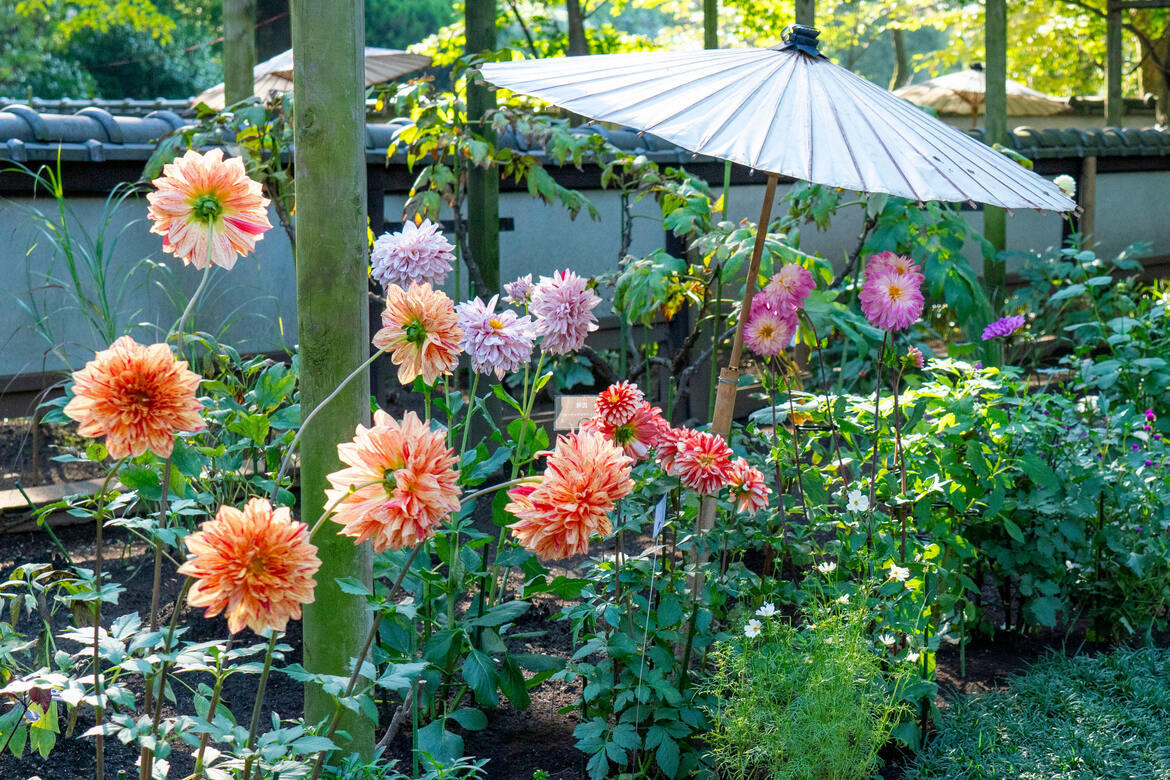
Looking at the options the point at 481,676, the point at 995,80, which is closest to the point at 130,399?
the point at 481,676

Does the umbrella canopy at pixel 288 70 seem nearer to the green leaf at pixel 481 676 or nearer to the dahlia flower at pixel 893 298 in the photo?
the dahlia flower at pixel 893 298

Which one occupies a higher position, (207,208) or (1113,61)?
(1113,61)

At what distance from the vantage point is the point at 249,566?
1237mm

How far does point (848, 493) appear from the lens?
8.59 feet

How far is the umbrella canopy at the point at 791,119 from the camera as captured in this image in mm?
1943

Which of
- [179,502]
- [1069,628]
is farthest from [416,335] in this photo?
[1069,628]

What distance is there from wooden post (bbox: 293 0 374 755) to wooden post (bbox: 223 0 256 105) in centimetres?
353

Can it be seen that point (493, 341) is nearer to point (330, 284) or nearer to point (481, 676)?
point (330, 284)

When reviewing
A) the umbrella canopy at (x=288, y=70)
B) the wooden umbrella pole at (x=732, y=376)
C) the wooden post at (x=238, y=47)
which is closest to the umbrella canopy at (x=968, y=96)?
the umbrella canopy at (x=288, y=70)

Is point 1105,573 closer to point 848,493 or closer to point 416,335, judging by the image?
point 848,493

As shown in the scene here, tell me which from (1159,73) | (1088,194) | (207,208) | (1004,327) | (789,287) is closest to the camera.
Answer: (207,208)

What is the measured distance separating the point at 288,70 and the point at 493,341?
776 cm

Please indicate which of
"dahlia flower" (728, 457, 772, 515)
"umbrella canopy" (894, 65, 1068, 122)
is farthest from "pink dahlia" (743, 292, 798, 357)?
"umbrella canopy" (894, 65, 1068, 122)

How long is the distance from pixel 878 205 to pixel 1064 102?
13.9 meters
